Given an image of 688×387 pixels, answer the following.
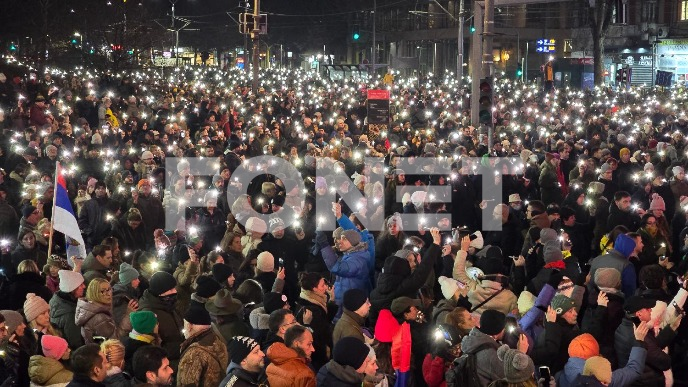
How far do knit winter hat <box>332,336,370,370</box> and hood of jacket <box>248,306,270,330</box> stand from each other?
1274 millimetres

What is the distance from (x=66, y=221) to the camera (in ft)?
33.0

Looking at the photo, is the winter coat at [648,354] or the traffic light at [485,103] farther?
the traffic light at [485,103]

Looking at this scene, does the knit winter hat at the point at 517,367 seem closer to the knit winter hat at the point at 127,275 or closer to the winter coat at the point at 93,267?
the knit winter hat at the point at 127,275

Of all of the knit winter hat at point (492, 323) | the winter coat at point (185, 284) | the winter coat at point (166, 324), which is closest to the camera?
the knit winter hat at point (492, 323)

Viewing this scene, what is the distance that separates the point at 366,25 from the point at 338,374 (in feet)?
296

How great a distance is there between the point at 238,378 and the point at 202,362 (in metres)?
0.61

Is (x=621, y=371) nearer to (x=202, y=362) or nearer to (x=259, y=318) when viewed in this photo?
(x=259, y=318)

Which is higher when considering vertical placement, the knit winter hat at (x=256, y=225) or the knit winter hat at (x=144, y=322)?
the knit winter hat at (x=256, y=225)

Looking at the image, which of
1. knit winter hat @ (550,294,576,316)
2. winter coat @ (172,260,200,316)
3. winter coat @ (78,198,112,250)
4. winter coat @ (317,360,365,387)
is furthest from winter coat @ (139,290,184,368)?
winter coat @ (78,198,112,250)

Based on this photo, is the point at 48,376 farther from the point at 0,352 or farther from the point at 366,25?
the point at 366,25

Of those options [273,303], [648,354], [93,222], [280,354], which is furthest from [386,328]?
[93,222]

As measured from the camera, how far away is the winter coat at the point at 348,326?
7.65 m

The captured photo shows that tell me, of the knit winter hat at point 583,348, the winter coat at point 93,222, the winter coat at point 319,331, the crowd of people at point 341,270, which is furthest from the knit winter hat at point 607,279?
the winter coat at point 93,222

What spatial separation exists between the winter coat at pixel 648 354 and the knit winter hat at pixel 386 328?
1606 millimetres
